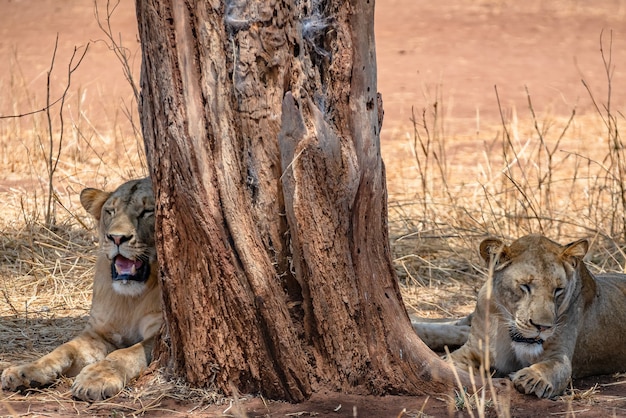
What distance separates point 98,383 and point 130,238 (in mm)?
653

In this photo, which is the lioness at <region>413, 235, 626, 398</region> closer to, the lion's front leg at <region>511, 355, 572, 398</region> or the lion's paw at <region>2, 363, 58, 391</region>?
the lion's front leg at <region>511, 355, 572, 398</region>

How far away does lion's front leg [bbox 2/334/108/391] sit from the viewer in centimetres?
428

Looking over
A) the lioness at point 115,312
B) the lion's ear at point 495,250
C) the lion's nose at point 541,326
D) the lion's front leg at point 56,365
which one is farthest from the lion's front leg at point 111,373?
the lion's nose at point 541,326

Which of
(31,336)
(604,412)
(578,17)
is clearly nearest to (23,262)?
(31,336)

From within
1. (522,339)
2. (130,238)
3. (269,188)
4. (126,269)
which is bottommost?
(522,339)

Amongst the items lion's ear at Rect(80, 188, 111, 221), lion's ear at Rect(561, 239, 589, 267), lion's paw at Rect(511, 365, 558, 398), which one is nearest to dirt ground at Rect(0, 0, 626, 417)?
lion's paw at Rect(511, 365, 558, 398)

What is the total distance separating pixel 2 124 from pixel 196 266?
20.3ft

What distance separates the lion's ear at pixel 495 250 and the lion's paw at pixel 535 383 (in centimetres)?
50

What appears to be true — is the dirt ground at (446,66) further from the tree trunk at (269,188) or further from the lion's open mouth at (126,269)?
the lion's open mouth at (126,269)

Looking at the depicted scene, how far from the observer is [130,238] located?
4484mm

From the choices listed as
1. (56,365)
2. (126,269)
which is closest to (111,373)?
(56,365)

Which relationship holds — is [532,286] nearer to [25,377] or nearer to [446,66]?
[25,377]

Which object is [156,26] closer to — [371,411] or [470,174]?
[371,411]

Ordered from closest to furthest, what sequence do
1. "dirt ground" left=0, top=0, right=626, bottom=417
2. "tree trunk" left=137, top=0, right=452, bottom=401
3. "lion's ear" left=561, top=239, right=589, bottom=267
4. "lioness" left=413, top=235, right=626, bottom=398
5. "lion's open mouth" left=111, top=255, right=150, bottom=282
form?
"tree trunk" left=137, top=0, right=452, bottom=401 < "dirt ground" left=0, top=0, right=626, bottom=417 < "lioness" left=413, top=235, right=626, bottom=398 < "lion's ear" left=561, top=239, right=589, bottom=267 < "lion's open mouth" left=111, top=255, right=150, bottom=282
